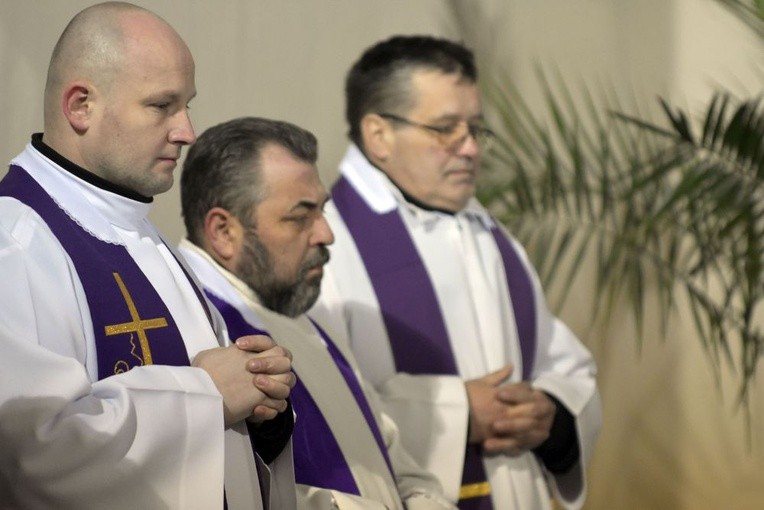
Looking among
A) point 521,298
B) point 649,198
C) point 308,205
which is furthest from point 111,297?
point 649,198

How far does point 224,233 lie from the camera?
3.84 metres

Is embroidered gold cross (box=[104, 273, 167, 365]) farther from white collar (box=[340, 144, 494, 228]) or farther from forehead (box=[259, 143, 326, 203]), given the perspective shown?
white collar (box=[340, 144, 494, 228])

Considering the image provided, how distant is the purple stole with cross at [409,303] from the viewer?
4.70m

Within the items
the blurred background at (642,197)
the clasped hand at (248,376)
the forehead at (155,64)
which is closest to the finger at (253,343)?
the clasped hand at (248,376)

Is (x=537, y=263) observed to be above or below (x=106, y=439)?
below

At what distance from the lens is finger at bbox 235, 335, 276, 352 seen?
293cm

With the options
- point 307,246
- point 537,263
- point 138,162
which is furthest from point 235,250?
point 537,263

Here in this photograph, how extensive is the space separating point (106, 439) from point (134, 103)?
0.73 meters

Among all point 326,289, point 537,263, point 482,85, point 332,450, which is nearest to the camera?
point 332,450

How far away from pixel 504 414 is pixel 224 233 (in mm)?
1310

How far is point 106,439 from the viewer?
8.56 ft

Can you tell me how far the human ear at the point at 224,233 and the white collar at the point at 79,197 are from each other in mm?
843

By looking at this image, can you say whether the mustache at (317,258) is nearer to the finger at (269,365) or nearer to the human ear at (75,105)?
the finger at (269,365)

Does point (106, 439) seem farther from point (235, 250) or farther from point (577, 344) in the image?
point (577, 344)
